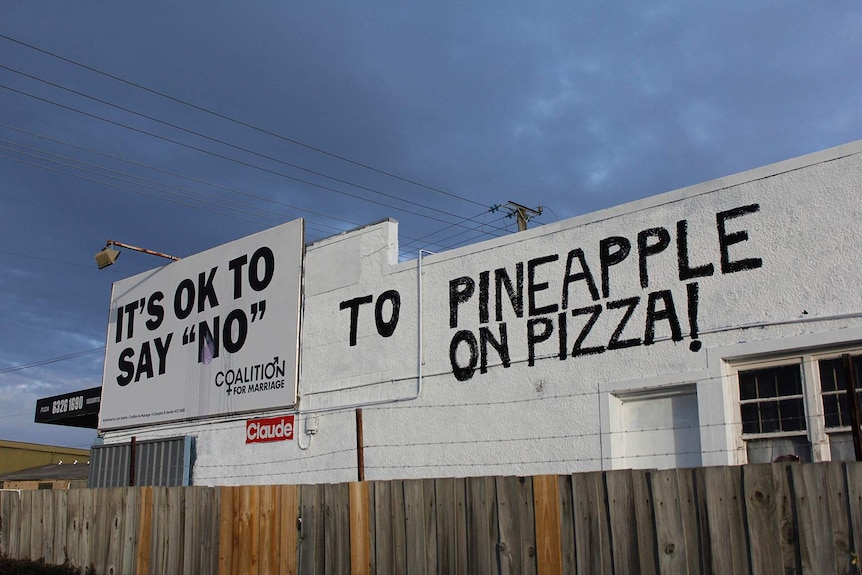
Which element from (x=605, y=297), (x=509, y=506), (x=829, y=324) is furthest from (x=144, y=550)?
(x=829, y=324)

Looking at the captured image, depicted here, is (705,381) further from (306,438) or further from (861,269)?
(306,438)

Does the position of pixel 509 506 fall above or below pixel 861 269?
below

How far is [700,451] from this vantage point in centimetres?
889

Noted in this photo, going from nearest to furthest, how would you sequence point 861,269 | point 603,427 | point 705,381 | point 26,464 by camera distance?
1. point 861,269
2. point 705,381
3. point 603,427
4. point 26,464

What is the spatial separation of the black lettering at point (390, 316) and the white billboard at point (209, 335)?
1850 mm

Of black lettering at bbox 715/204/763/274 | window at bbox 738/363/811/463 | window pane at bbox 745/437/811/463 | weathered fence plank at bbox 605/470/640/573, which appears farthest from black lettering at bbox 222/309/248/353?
weathered fence plank at bbox 605/470/640/573

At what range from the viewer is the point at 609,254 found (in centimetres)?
993

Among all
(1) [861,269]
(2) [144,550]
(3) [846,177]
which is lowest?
(2) [144,550]

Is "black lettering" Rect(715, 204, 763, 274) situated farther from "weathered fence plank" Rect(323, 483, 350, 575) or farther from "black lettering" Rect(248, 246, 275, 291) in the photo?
"black lettering" Rect(248, 246, 275, 291)

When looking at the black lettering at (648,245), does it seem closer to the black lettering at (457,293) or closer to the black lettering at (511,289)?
the black lettering at (511,289)

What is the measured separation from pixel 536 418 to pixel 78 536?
22.5ft

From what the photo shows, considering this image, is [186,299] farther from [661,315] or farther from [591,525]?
[591,525]

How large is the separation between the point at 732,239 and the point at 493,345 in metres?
3.35

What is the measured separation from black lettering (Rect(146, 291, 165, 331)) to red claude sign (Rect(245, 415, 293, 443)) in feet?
12.7
